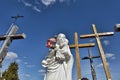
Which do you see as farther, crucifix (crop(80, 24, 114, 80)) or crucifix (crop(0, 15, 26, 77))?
crucifix (crop(0, 15, 26, 77))

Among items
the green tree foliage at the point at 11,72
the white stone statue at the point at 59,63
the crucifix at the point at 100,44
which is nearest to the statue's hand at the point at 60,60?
the white stone statue at the point at 59,63

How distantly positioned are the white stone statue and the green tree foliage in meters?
15.5

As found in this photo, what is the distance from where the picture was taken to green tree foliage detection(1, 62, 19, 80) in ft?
68.5

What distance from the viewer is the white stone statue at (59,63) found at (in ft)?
19.1

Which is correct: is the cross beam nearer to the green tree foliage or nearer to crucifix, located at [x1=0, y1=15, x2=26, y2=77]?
crucifix, located at [x1=0, y1=15, x2=26, y2=77]

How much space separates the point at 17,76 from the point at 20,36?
11.3m

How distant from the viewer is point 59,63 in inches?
238

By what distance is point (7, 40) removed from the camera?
38.2ft

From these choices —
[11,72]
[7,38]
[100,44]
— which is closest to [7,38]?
[7,38]

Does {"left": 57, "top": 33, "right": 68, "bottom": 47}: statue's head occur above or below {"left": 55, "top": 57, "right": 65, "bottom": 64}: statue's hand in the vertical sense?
above

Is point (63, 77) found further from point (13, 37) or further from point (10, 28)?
point (10, 28)

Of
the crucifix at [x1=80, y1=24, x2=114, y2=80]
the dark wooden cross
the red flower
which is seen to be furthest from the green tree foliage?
the red flower

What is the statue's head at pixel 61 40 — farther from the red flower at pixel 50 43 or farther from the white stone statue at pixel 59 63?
the red flower at pixel 50 43

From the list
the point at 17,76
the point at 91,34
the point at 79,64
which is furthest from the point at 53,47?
the point at 17,76
